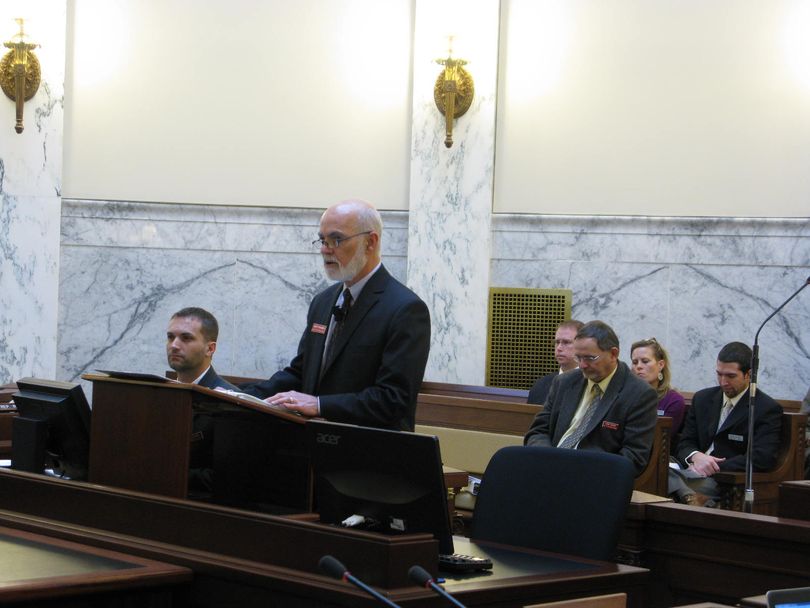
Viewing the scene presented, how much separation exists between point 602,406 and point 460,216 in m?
3.34

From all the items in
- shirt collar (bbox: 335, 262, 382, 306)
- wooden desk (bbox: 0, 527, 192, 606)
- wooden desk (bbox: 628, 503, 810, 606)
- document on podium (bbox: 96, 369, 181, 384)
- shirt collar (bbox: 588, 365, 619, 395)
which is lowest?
wooden desk (bbox: 628, 503, 810, 606)

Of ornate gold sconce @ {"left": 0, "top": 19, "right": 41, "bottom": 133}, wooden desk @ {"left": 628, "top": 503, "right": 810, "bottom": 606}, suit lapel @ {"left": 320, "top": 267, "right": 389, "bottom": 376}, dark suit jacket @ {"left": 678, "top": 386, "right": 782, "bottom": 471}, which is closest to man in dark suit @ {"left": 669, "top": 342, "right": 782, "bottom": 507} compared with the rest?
dark suit jacket @ {"left": 678, "top": 386, "right": 782, "bottom": 471}

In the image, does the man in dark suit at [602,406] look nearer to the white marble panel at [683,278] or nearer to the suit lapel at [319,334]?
the suit lapel at [319,334]

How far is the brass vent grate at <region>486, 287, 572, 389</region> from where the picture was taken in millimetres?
8398

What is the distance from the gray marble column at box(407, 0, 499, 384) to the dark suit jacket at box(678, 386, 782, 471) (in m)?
2.00

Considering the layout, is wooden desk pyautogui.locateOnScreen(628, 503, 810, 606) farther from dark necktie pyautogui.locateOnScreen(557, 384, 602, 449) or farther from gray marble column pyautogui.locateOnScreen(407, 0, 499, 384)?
gray marble column pyautogui.locateOnScreen(407, 0, 499, 384)

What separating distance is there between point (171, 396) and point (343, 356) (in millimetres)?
1031

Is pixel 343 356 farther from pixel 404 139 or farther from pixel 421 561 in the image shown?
pixel 404 139

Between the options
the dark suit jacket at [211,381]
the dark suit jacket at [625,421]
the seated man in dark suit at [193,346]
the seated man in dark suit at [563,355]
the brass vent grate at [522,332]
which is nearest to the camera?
the dark suit jacket at [211,381]

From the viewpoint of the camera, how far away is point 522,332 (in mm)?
8422

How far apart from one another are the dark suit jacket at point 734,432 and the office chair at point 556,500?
329 centimetres

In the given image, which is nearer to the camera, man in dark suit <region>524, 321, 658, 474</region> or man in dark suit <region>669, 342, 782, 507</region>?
man in dark suit <region>524, 321, 658, 474</region>

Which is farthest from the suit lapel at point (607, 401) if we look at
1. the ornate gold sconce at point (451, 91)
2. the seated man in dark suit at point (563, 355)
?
the ornate gold sconce at point (451, 91)

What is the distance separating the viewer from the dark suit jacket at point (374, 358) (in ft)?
12.0
